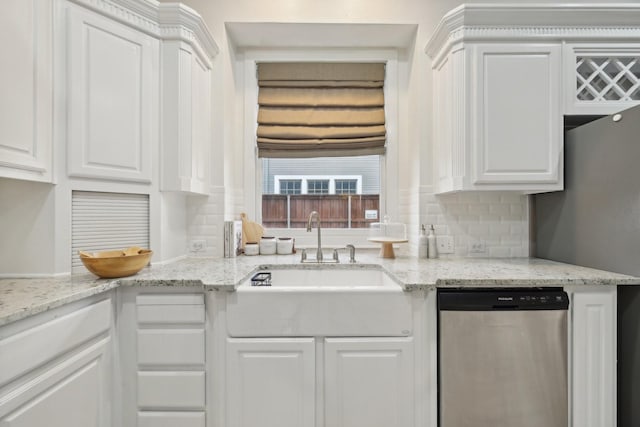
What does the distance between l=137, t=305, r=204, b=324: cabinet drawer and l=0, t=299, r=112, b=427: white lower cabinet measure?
0.47ft

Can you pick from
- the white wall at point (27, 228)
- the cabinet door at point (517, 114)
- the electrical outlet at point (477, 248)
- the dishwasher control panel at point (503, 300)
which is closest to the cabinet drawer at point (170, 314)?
the white wall at point (27, 228)

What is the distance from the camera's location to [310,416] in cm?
156

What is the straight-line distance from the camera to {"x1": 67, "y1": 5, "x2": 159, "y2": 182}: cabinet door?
5.55 feet

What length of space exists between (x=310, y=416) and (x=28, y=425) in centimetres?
105

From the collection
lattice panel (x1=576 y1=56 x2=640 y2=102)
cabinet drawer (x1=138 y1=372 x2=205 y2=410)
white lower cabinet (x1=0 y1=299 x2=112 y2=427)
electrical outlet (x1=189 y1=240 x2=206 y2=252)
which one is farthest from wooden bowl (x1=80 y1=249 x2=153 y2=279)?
lattice panel (x1=576 y1=56 x2=640 y2=102)

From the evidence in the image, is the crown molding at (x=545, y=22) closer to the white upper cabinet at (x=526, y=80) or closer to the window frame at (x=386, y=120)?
the white upper cabinet at (x=526, y=80)

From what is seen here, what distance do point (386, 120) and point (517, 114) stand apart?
100 centimetres

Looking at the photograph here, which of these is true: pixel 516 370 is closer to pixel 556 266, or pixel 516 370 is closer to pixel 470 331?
pixel 470 331

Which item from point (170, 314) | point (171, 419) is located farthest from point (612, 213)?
point (171, 419)

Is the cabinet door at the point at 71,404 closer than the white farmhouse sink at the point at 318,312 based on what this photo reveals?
Yes

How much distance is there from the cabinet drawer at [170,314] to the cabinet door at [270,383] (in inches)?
7.9

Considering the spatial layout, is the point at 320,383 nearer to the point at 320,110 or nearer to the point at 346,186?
the point at 346,186

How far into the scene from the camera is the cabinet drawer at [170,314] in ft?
5.21

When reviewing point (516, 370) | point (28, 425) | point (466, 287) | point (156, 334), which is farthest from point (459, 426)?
point (28, 425)
